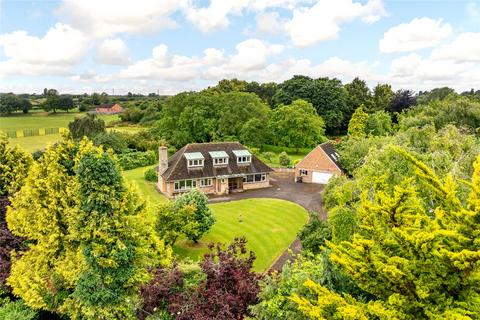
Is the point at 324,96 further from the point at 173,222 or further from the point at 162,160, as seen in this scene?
the point at 173,222

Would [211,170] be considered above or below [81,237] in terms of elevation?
below

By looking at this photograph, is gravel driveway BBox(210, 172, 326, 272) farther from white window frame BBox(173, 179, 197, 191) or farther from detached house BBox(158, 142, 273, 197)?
white window frame BBox(173, 179, 197, 191)

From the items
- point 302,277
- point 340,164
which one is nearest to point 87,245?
point 302,277

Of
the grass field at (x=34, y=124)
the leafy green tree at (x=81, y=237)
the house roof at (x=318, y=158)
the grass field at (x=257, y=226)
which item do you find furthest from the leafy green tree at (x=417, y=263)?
the grass field at (x=34, y=124)

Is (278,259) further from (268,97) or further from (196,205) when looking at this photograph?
(268,97)

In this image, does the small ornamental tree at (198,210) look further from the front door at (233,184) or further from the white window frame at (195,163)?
the front door at (233,184)

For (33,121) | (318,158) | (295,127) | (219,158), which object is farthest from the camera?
(33,121)

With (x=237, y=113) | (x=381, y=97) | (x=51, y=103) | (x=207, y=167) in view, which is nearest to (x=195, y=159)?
(x=207, y=167)
